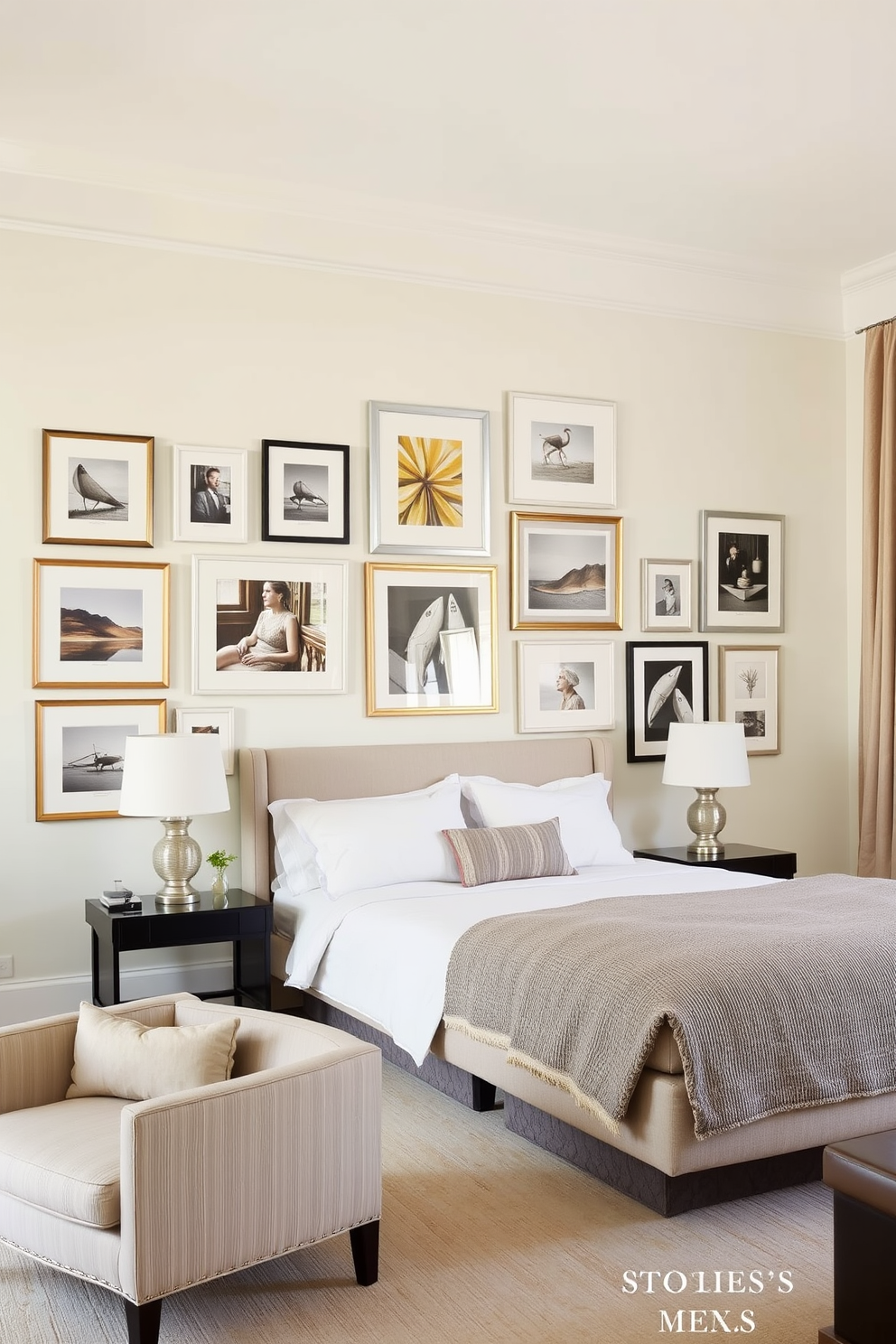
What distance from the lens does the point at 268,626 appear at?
5.18 m

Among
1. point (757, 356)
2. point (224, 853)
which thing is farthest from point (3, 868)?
point (757, 356)

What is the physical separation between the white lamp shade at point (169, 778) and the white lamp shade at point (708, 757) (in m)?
2.21

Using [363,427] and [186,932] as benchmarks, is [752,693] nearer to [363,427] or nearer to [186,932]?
[363,427]

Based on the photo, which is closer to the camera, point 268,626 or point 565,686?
point 268,626

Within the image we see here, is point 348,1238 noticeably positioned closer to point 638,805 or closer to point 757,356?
point 638,805

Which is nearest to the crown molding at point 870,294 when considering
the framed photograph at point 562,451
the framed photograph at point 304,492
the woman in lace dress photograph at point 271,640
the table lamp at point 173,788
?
the framed photograph at point 562,451

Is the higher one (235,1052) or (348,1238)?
(235,1052)

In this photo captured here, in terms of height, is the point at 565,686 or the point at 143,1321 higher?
the point at 565,686

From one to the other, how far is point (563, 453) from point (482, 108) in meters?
1.74

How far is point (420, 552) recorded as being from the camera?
5492 millimetres

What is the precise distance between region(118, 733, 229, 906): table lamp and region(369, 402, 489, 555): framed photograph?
1.35m

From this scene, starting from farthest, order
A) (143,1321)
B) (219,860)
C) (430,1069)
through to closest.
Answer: (219,860) < (430,1069) < (143,1321)

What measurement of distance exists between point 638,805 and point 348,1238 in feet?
10.6

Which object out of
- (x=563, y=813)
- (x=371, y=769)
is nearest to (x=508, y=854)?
(x=563, y=813)
